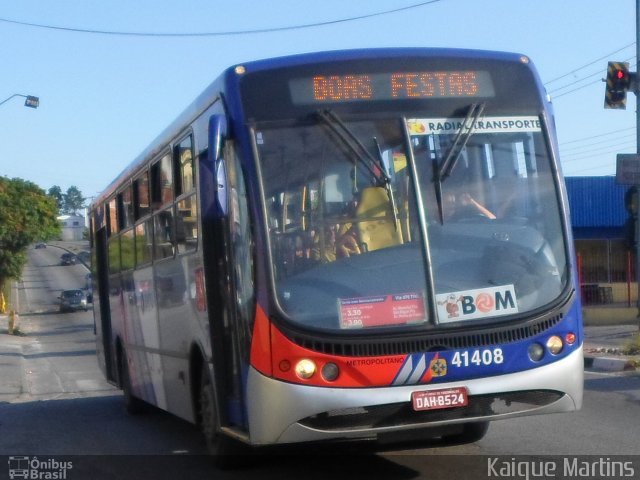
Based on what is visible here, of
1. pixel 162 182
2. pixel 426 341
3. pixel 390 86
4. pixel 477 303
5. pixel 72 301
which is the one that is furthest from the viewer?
pixel 72 301

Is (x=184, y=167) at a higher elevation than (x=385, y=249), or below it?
higher

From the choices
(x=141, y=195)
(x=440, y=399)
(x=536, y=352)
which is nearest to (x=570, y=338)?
(x=536, y=352)

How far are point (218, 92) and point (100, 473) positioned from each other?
11.9ft

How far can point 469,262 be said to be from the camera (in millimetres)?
7363

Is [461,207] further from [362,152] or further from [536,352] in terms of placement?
[536,352]

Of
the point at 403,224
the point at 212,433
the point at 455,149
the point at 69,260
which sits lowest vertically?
the point at 212,433

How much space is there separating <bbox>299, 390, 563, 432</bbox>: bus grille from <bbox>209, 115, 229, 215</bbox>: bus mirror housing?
164cm

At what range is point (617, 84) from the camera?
19.5 metres

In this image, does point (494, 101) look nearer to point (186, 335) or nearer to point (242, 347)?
point (242, 347)

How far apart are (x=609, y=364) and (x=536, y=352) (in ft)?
34.7

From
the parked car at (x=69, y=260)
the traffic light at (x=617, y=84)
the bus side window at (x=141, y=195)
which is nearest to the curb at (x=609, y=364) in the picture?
the traffic light at (x=617, y=84)

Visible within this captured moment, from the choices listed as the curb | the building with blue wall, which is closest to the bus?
the curb

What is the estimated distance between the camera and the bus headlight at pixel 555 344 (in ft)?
24.3

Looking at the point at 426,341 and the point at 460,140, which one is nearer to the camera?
the point at 426,341
